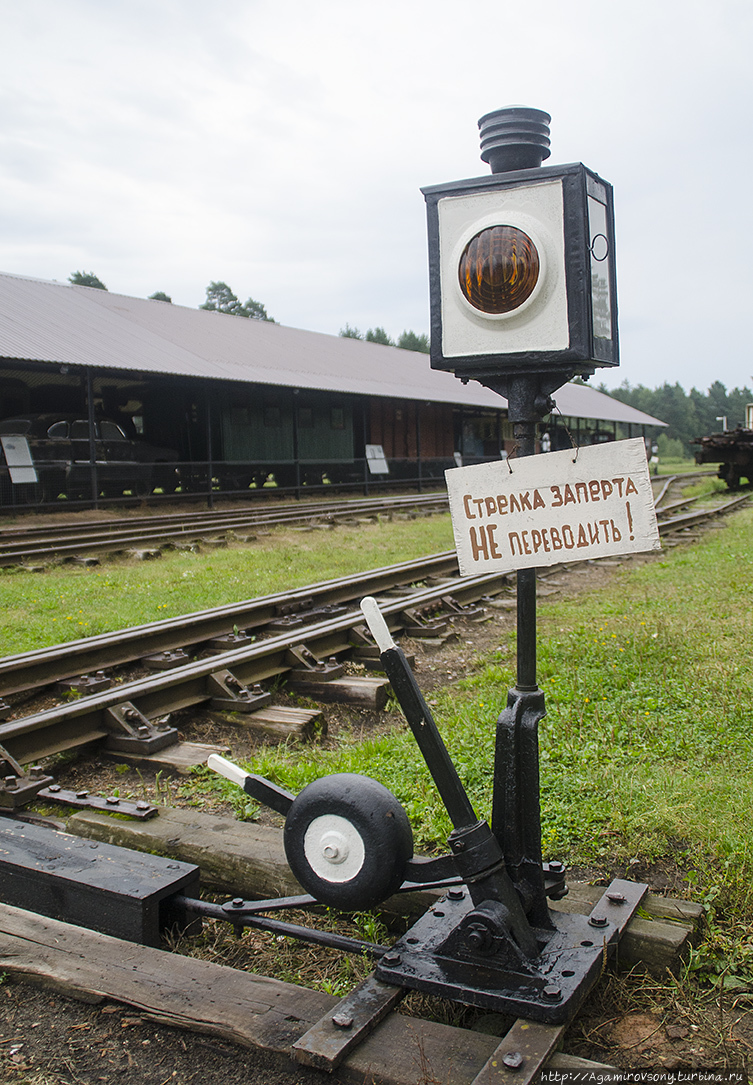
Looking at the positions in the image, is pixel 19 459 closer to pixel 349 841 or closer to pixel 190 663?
pixel 190 663

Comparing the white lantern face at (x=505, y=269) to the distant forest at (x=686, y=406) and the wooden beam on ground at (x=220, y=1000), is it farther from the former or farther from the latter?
the distant forest at (x=686, y=406)

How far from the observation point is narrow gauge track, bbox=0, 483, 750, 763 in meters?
4.27

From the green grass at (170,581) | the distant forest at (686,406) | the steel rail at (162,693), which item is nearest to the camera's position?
the steel rail at (162,693)

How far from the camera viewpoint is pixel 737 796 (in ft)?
10.9

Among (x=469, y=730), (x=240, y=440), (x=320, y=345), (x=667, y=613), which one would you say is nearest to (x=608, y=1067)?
(x=469, y=730)

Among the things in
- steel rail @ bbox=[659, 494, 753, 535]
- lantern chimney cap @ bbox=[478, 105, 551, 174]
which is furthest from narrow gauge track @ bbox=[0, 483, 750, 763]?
steel rail @ bbox=[659, 494, 753, 535]

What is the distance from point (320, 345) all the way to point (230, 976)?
3148 cm

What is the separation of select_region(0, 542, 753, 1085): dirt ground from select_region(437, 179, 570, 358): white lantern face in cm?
167

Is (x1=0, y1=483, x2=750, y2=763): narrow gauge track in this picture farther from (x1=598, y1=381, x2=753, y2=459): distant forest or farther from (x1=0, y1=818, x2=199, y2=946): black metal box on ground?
(x1=598, y1=381, x2=753, y2=459): distant forest

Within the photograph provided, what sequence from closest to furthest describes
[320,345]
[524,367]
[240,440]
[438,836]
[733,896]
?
1. [524,367]
2. [733,896]
3. [438,836]
4. [240,440]
5. [320,345]

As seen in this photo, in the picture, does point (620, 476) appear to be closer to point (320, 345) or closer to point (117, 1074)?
point (117, 1074)

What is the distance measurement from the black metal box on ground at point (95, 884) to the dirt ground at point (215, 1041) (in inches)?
10.9

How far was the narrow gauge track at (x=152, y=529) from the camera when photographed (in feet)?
38.9

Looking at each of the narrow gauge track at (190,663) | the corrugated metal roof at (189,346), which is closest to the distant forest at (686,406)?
the corrugated metal roof at (189,346)
